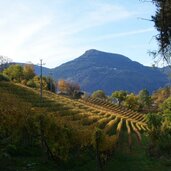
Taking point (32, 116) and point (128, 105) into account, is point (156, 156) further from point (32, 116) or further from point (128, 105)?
point (128, 105)

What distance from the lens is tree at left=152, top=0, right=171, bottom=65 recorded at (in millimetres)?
12383

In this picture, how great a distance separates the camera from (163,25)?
497 inches

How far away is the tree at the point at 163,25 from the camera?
12.4 meters

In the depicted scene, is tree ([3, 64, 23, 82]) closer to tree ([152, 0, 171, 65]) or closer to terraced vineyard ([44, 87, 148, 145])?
terraced vineyard ([44, 87, 148, 145])

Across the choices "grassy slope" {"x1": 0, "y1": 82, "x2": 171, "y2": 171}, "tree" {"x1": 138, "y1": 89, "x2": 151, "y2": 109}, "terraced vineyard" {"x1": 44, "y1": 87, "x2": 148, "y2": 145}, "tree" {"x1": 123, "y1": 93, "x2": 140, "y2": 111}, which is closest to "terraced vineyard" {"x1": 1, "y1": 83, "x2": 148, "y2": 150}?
"terraced vineyard" {"x1": 44, "y1": 87, "x2": 148, "y2": 145}

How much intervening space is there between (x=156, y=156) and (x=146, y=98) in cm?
12634

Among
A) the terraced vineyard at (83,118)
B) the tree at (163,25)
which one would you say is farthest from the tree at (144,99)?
the tree at (163,25)

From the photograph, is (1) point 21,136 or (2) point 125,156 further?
(2) point 125,156

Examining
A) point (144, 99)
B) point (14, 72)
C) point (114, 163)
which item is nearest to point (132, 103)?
point (144, 99)

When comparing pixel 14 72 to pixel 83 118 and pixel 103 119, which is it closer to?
pixel 103 119

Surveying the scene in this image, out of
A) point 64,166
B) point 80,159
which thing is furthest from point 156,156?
point 64,166

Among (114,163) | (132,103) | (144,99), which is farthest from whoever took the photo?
(144,99)

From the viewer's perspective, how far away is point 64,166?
93.0 feet

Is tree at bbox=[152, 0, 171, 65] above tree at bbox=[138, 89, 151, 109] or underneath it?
above
